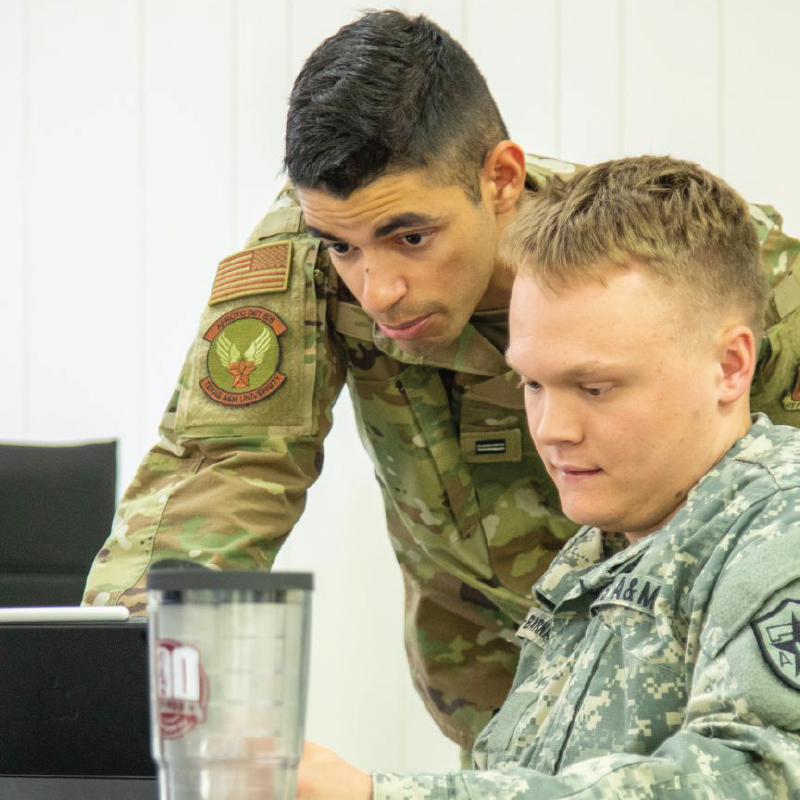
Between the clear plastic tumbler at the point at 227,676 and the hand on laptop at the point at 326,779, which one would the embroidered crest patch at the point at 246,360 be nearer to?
the hand on laptop at the point at 326,779

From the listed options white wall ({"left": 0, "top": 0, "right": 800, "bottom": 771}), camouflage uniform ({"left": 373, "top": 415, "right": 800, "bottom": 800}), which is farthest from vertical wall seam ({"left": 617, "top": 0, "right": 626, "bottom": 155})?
camouflage uniform ({"left": 373, "top": 415, "right": 800, "bottom": 800})

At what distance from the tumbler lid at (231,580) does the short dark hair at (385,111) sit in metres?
0.87

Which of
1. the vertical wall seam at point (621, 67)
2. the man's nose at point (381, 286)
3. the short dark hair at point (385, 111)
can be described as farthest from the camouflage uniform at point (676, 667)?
the vertical wall seam at point (621, 67)

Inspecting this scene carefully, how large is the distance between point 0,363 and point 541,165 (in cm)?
154

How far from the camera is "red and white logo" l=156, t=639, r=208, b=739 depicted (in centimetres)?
49

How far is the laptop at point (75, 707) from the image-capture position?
2.96 ft

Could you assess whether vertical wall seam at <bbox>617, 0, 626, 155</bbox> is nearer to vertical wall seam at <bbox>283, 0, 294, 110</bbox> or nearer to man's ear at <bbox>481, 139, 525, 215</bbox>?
vertical wall seam at <bbox>283, 0, 294, 110</bbox>

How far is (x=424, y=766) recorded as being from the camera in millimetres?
2625

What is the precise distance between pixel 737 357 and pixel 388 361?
28.7 inches

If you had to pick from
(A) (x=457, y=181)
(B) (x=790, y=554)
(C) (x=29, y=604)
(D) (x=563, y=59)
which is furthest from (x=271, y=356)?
(D) (x=563, y=59)

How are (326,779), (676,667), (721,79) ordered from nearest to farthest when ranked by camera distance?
(326,779), (676,667), (721,79)

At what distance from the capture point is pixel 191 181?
266 centimetres

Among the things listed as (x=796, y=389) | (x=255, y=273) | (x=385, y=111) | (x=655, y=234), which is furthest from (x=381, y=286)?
(x=796, y=389)

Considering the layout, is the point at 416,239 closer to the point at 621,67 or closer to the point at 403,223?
the point at 403,223
